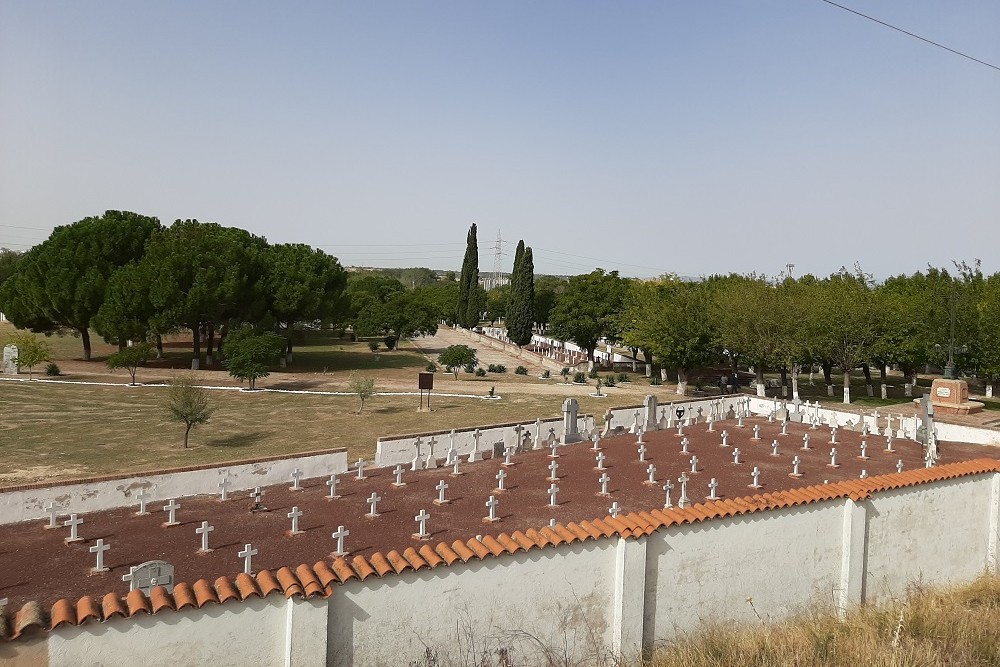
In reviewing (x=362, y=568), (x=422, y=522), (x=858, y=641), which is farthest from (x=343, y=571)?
(x=858, y=641)

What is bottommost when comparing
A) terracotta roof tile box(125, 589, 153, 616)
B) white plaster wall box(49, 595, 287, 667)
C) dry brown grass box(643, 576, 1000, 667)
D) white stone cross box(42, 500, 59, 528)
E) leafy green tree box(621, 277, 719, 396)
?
dry brown grass box(643, 576, 1000, 667)

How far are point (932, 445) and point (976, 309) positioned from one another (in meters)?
27.4

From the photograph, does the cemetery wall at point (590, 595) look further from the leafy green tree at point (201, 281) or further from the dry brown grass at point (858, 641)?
the leafy green tree at point (201, 281)

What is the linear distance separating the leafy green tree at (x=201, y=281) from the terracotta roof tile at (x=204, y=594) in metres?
42.0

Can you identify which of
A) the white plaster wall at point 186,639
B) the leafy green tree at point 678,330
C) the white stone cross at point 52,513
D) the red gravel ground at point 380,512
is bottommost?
the red gravel ground at point 380,512

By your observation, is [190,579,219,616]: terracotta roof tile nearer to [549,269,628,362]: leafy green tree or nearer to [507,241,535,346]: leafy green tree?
[549,269,628,362]: leafy green tree

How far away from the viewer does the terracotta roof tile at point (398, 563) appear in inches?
Answer: 301

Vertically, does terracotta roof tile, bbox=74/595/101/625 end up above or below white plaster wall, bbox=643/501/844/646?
above

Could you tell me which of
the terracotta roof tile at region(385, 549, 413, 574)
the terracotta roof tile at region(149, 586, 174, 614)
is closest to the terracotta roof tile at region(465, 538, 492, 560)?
the terracotta roof tile at region(385, 549, 413, 574)

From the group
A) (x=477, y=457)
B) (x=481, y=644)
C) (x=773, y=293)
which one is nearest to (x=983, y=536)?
(x=481, y=644)

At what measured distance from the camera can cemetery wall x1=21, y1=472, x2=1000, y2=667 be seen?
687cm

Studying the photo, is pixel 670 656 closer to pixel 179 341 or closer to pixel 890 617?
pixel 890 617

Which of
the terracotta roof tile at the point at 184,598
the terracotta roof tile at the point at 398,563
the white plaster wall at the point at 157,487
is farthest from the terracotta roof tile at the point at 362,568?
the white plaster wall at the point at 157,487

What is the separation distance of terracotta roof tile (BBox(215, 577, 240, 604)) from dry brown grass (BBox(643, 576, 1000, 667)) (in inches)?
196
